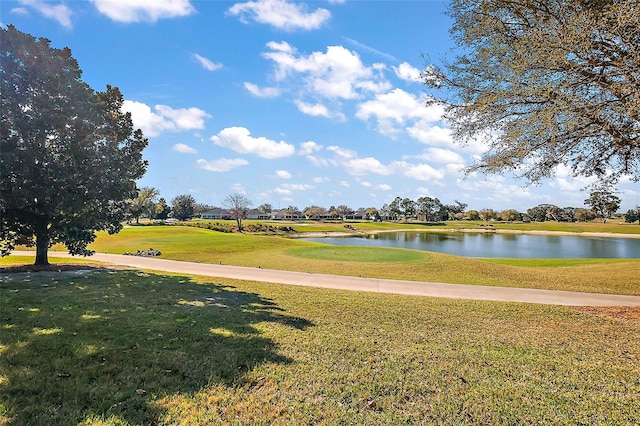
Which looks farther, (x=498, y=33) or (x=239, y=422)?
(x=498, y=33)

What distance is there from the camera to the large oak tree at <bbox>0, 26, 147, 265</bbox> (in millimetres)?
10469

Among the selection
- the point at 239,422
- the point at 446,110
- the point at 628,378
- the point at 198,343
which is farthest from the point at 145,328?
the point at 446,110

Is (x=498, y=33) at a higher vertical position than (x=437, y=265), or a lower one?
higher

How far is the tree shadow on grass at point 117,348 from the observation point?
11.4 ft

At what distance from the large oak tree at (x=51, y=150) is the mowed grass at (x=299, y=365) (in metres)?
3.78

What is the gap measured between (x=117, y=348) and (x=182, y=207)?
336 ft

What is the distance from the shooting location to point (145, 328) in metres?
5.86

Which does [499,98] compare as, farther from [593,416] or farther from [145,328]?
[145,328]

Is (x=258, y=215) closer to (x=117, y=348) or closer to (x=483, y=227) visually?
(x=483, y=227)

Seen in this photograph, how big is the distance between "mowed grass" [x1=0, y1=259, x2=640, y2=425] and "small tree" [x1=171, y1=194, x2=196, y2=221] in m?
97.3

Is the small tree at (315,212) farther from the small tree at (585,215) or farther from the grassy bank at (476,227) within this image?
the small tree at (585,215)

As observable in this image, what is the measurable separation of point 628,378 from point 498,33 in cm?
693

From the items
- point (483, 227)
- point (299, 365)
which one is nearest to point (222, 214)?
point (483, 227)

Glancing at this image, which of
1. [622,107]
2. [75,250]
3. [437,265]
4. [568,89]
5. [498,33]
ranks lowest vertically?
[437,265]
